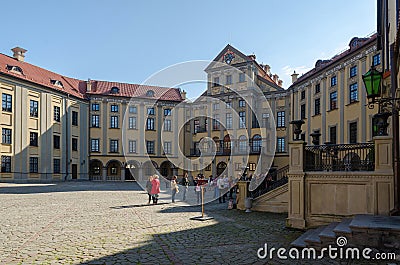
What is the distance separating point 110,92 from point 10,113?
51.9 feet

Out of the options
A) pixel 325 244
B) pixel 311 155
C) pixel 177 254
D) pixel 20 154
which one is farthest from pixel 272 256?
pixel 20 154

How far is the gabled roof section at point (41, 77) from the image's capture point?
3852 cm

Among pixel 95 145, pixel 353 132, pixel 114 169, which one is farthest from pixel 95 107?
pixel 353 132

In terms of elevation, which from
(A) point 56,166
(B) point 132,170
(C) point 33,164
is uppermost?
(C) point 33,164

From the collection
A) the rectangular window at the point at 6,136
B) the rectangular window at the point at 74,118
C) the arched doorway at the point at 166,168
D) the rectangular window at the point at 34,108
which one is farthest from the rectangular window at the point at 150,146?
the rectangular window at the point at 6,136

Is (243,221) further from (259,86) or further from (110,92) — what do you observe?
(110,92)

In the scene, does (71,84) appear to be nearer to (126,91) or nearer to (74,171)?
(126,91)

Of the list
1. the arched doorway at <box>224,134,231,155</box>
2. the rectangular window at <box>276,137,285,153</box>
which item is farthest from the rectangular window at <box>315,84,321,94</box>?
the arched doorway at <box>224,134,231,155</box>

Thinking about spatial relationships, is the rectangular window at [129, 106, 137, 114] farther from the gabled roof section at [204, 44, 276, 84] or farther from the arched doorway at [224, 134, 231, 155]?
the arched doorway at [224, 134, 231, 155]

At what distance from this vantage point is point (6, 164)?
121ft

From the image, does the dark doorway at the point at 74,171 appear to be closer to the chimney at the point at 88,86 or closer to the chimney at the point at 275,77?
the chimney at the point at 88,86

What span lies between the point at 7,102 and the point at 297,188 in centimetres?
3613

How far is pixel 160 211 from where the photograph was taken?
15.1 meters

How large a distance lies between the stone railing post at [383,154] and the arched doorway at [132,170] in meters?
39.5
